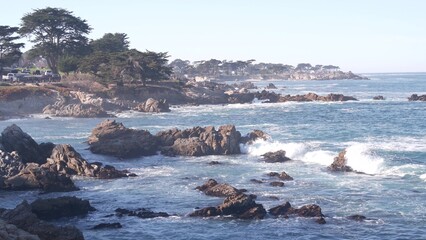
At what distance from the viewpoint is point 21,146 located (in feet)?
134

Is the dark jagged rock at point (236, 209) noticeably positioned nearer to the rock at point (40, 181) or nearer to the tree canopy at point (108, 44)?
the rock at point (40, 181)

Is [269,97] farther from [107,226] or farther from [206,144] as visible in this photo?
[107,226]

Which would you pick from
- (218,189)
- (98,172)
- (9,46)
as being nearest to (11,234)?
(218,189)

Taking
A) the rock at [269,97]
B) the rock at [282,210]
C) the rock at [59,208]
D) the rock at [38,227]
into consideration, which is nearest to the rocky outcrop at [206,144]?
the rock at [59,208]

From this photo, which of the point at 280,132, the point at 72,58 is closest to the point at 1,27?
the point at 72,58

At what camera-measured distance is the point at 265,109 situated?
89688 millimetres

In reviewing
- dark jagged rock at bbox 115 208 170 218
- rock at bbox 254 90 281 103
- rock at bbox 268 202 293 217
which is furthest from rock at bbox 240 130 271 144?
rock at bbox 254 90 281 103

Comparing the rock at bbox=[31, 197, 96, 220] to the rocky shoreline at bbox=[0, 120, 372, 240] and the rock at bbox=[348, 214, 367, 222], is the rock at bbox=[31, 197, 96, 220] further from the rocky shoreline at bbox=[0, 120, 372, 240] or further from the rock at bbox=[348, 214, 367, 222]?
the rock at bbox=[348, 214, 367, 222]

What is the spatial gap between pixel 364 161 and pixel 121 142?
2010cm

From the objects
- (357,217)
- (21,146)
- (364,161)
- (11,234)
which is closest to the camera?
(11,234)

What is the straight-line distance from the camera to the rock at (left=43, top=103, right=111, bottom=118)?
77.3 m

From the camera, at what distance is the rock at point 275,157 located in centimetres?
4403

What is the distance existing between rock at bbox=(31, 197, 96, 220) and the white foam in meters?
19.9

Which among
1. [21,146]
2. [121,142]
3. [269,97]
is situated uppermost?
[269,97]
